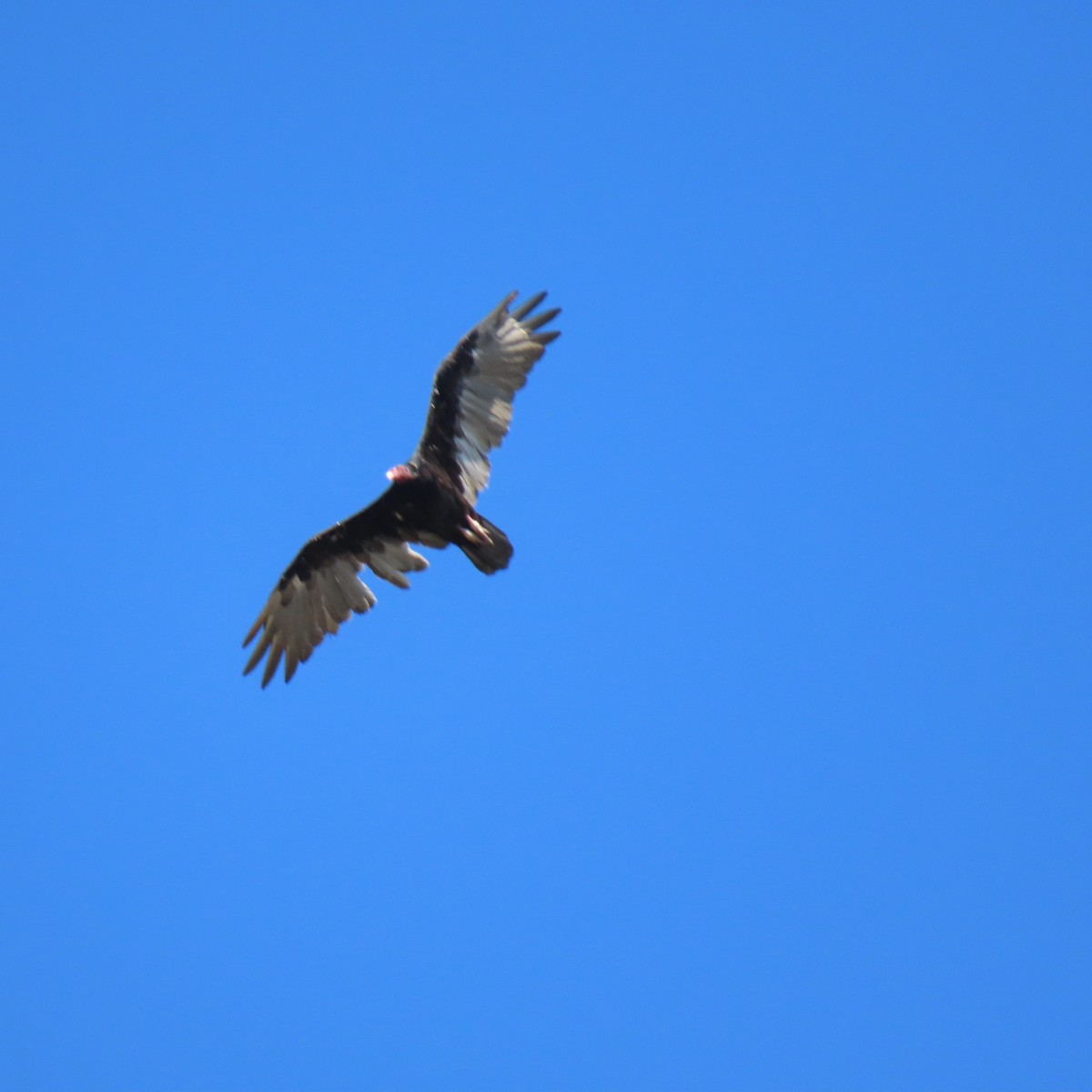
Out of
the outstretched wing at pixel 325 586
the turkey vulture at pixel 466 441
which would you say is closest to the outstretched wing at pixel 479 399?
the turkey vulture at pixel 466 441

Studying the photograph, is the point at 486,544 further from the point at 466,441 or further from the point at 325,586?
the point at 325,586

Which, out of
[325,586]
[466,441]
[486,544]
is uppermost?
[466,441]

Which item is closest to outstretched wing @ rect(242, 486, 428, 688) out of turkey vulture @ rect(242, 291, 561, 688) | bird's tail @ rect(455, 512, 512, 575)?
turkey vulture @ rect(242, 291, 561, 688)

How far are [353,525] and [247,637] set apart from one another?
141 cm

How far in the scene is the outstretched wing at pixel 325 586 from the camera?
1343 cm

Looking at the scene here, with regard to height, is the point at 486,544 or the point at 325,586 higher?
the point at 325,586

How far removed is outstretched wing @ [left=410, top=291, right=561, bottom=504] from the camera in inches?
501

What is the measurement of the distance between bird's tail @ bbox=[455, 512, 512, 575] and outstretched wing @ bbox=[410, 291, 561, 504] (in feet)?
0.85

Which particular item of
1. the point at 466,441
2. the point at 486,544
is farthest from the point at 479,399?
the point at 486,544

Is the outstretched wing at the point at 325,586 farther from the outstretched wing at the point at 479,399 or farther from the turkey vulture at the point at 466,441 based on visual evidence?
the outstretched wing at the point at 479,399

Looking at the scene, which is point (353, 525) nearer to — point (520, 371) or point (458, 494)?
point (458, 494)

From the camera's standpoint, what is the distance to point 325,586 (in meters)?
13.7

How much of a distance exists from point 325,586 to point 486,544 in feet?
5.98

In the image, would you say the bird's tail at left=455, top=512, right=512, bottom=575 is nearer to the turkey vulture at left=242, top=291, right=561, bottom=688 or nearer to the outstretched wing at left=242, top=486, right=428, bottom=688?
the turkey vulture at left=242, top=291, right=561, bottom=688
